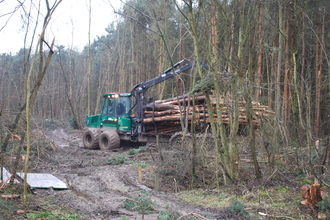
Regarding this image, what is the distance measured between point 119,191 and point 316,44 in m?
14.2

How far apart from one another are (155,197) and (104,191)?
56.8 inches

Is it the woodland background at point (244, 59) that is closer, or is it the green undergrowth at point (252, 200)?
the green undergrowth at point (252, 200)

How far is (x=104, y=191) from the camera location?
791 centimetres

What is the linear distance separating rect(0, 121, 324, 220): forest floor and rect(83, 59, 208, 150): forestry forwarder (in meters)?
4.10

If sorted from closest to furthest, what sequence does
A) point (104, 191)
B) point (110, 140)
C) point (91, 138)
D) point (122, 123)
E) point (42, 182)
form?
point (42, 182) < point (104, 191) < point (110, 140) < point (122, 123) < point (91, 138)

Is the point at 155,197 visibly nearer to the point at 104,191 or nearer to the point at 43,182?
the point at 104,191

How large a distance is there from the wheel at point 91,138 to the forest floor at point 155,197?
17.3 ft

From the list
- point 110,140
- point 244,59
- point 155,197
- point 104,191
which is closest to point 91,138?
point 110,140

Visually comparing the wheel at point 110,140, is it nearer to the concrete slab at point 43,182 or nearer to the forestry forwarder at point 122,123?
A: the forestry forwarder at point 122,123

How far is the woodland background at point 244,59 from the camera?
7414 mm

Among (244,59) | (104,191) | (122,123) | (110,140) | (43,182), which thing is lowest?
(104,191)

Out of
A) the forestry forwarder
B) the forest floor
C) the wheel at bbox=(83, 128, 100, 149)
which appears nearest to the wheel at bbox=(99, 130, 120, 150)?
the forestry forwarder

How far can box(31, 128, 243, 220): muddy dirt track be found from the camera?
5926 mm

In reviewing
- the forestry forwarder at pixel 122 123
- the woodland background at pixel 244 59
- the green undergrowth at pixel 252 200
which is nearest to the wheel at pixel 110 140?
the forestry forwarder at pixel 122 123
